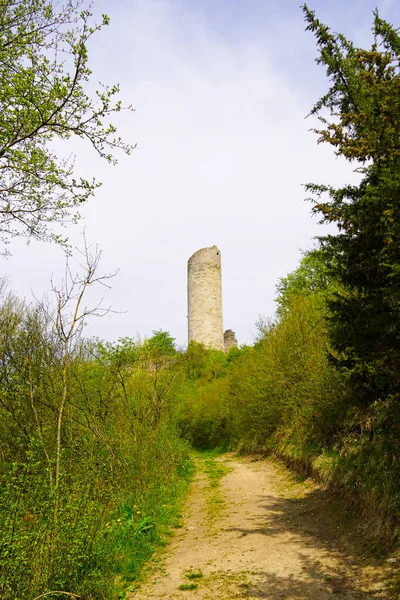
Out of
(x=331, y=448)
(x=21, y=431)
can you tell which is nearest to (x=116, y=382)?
(x=21, y=431)

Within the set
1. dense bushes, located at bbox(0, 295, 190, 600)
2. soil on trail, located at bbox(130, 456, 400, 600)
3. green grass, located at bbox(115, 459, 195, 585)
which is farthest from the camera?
green grass, located at bbox(115, 459, 195, 585)

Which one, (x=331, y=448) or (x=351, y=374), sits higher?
(x=351, y=374)

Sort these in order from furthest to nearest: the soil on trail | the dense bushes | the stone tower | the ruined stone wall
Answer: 1. the ruined stone wall
2. the stone tower
3. the soil on trail
4. the dense bushes

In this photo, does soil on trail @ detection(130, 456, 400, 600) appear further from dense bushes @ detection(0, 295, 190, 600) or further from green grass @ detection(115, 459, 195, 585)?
dense bushes @ detection(0, 295, 190, 600)

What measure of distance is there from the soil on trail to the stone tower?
79.0 feet

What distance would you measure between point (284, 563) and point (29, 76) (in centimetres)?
694

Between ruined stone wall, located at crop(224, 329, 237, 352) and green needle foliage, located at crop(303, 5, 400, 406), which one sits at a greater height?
ruined stone wall, located at crop(224, 329, 237, 352)

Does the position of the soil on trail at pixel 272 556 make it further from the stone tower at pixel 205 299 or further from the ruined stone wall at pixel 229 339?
the ruined stone wall at pixel 229 339

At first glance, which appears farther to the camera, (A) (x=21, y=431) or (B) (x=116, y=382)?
(B) (x=116, y=382)

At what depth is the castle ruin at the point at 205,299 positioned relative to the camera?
107 ft

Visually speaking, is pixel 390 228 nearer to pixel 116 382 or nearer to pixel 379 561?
pixel 379 561

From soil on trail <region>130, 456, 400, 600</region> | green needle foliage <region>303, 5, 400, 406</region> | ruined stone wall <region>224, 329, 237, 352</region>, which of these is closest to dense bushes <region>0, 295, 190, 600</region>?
soil on trail <region>130, 456, 400, 600</region>

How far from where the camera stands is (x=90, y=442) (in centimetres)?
703

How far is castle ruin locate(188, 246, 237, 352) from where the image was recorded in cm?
3256
